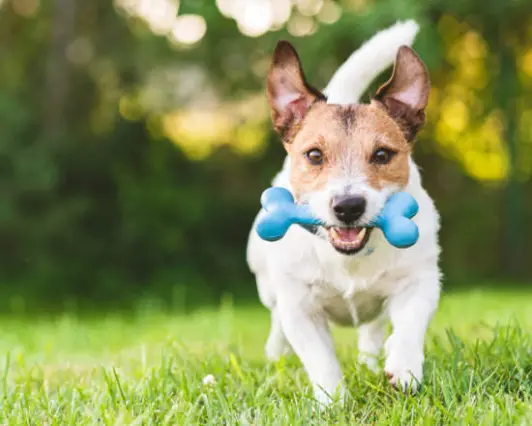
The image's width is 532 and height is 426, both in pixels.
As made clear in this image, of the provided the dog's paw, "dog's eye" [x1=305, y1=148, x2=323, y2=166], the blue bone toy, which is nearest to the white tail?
"dog's eye" [x1=305, y1=148, x2=323, y2=166]

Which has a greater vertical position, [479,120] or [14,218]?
[479,120]

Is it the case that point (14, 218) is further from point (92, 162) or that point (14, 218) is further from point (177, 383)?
point (177, 383)

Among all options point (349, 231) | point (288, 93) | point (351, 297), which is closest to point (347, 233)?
point (349, 231)

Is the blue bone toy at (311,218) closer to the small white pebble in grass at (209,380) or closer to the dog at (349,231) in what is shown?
the dog at (349,231)

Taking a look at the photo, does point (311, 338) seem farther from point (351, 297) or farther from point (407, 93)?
point (407, 93)

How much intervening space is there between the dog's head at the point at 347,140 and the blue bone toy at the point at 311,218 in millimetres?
51

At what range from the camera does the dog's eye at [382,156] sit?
3.54 m

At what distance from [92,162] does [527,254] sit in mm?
9246

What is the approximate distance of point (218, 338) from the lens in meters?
6.02

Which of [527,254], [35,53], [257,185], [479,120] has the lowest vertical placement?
[527,254]

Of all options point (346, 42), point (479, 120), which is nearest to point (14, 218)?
point (346, 42)

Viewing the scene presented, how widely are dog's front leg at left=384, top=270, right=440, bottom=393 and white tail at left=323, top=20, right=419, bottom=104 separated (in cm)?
130

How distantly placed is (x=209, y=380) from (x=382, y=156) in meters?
1.29

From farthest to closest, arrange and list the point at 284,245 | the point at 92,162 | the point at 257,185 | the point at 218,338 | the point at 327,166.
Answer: the point at 257,185
the point at 92,162
the point at 218,338
the point at 284,245
the point at 327,166
